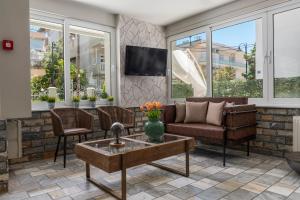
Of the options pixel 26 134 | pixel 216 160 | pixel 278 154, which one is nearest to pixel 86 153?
pixel 26 134

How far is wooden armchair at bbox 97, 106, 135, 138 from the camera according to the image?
3689 millimetres

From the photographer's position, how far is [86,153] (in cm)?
226

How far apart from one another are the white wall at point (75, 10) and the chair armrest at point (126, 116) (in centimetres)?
166

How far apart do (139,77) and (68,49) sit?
1.45 m

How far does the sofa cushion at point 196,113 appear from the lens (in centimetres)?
369

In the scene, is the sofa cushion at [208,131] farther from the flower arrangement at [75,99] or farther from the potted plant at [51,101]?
the potted plant at [51,101]

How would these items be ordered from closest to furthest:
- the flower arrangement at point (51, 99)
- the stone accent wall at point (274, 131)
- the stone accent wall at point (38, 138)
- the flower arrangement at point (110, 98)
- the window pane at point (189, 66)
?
1. the stone accent wall at point (274, 131)
2. the stone accent wall at point (38, 138)
3. the flower arrangement at point (51, 99)
4. the flower arrangement at point (110, 98)
5. the window pane at point (189, 66)

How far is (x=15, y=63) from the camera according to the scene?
2650 mm

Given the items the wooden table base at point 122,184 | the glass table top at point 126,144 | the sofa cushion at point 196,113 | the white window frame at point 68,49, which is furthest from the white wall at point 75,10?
the wooden table base at point 122,184

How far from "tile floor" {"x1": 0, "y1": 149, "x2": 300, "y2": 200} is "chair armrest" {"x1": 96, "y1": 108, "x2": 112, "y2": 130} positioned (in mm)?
726

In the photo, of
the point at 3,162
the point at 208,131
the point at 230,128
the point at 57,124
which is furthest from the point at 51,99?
the point at 230,128

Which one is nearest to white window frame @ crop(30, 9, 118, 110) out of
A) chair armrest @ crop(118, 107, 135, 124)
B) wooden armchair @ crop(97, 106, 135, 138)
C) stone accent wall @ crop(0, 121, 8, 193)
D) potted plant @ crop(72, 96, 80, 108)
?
potted plant @ crop(72, 96, 80, 108)

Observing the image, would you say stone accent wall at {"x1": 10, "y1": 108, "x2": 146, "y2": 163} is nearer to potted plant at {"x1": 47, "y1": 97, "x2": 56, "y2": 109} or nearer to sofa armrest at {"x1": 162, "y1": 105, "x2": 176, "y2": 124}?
potted plant at {"x1": 47, "y1": 97, "x2": 56, "y2": 109}

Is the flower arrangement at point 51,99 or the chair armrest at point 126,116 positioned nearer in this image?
the flower arrangement at point 51,99
